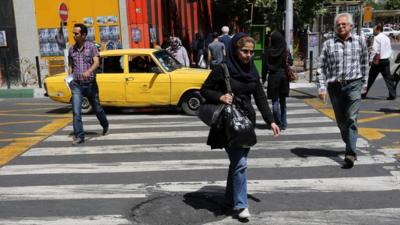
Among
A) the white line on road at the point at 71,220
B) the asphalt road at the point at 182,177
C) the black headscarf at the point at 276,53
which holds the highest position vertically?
the black headscarf at the point at 276,53

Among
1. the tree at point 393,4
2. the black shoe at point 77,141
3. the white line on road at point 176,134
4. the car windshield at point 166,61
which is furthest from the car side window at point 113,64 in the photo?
the tree at point 393,4

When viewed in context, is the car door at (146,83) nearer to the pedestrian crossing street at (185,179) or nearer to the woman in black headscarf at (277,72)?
the pedestrian crossing street at (185,179)

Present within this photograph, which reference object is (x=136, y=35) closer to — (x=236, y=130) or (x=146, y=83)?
(x=146, y=83)

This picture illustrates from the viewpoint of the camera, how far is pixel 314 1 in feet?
75.7

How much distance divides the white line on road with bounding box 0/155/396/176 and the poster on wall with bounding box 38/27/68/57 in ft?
43.6

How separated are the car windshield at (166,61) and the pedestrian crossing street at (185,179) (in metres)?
2.29

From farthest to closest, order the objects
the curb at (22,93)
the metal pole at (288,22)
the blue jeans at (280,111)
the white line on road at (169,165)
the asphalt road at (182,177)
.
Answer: the metal pole at (288,22) < the curb at (22,93) < the blue jeans at (280,111) < the white line on road at (169,165) < the asphalt road at (182,177)

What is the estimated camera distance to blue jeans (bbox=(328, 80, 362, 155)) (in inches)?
243

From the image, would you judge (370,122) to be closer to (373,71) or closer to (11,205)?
(373,71)

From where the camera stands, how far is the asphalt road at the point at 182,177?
4801mm

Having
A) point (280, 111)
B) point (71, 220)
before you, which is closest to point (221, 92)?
point (71, 220)

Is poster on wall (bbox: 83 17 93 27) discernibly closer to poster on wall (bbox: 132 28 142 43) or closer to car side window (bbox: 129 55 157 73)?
poster on wall (bbox: 132 28 142 43)

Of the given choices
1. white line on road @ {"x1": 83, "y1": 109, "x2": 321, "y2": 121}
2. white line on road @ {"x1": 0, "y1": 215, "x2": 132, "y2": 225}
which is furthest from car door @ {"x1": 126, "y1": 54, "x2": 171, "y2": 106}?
white line on road @ {"x1": 0, "y1": 215, "x2": 132, "y2": 225}

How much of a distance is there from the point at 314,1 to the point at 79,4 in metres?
10.8
